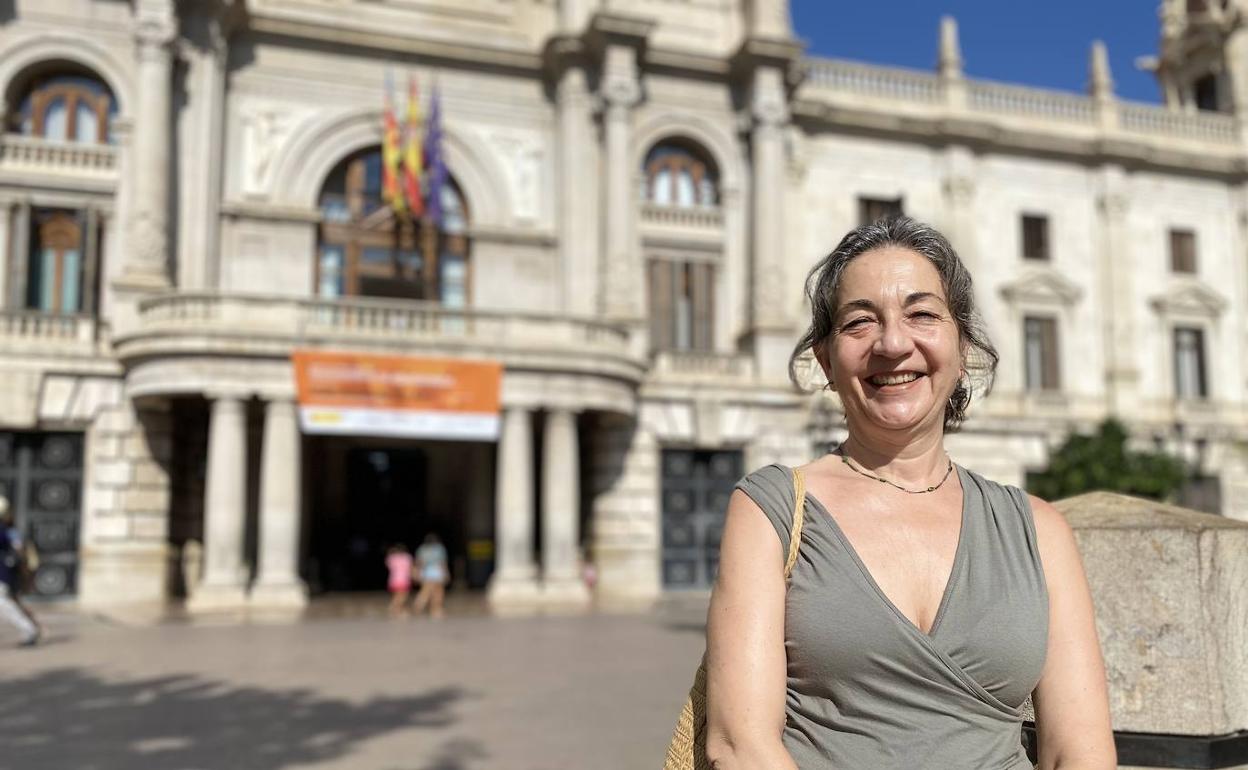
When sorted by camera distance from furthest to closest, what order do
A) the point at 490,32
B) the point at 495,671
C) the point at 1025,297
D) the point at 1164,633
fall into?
1. the point at 1025,297
2. the point at 490,32
3. the point at 495,671
4. the point at 1164,633

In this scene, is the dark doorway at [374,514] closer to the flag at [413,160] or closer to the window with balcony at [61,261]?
the flag at [413,160]

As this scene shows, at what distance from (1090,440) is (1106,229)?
23.8ft

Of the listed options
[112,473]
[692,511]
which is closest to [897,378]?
[112,473]

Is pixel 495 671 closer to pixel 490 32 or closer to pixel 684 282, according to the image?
pixel 684 282

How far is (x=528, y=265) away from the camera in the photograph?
2648 cm

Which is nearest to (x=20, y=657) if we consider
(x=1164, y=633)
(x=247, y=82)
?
(x=1164, y=633)

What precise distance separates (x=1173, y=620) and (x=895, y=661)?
1.86m

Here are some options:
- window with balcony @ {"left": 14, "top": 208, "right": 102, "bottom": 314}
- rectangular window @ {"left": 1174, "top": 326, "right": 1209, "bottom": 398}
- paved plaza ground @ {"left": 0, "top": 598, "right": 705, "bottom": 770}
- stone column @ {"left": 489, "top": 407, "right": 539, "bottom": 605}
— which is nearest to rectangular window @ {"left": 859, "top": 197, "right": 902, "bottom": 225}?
rectangular window @ {"left": 1174, "top": 326, "right": 1209, "bottom": 398}

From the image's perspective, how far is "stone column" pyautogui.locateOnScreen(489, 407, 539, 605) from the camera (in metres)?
21.6

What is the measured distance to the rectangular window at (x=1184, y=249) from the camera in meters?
31.9

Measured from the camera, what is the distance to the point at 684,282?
27.3m

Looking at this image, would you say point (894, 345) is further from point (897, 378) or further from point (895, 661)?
point (895, 661)

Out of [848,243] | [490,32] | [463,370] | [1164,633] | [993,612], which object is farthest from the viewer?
[490,32]

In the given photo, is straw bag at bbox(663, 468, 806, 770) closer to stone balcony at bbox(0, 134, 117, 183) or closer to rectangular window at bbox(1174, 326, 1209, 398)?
stone balcony at bbox(0, 134, 117, 183)
